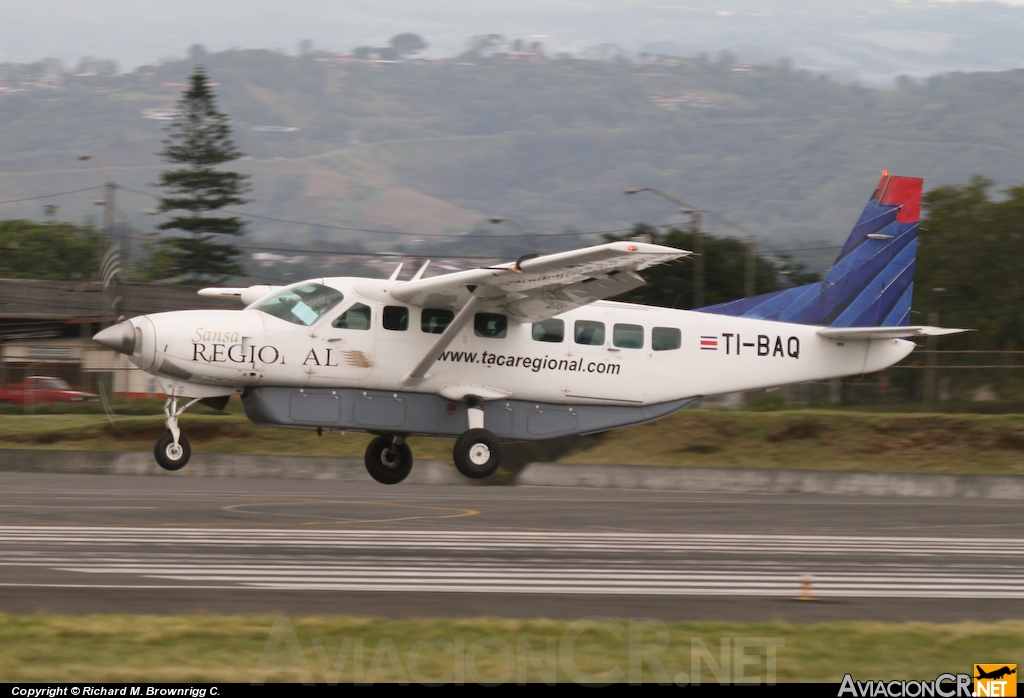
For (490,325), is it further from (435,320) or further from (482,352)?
(435,320)

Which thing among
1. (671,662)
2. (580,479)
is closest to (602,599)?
(671,662)

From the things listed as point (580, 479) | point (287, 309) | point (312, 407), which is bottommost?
point (580, 479)

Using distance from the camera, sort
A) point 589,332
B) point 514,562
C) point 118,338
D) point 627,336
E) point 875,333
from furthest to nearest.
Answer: point 875,333 < point 627,336 < point 589,332 < point 118,338 < point 514,562

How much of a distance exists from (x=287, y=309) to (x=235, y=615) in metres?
8.78

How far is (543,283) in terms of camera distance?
1841cm

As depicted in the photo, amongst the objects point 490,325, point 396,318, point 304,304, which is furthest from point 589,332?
point 304,304

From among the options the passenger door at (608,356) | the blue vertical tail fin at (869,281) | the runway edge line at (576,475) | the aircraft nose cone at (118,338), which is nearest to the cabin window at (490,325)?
the passenger door at (608,356)

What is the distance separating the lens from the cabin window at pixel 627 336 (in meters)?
20.8

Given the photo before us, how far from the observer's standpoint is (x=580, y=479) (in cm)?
3306

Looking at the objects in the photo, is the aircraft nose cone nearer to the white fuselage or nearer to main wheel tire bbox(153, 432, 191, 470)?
the white fuselage

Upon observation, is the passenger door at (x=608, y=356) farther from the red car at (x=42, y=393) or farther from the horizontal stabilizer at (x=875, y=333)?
the red car at (x=42, y=393)

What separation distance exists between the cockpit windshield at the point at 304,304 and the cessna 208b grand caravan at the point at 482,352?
2cm

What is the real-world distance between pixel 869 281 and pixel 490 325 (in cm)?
800

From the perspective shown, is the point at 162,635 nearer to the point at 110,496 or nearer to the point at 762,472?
the point at 110,496
